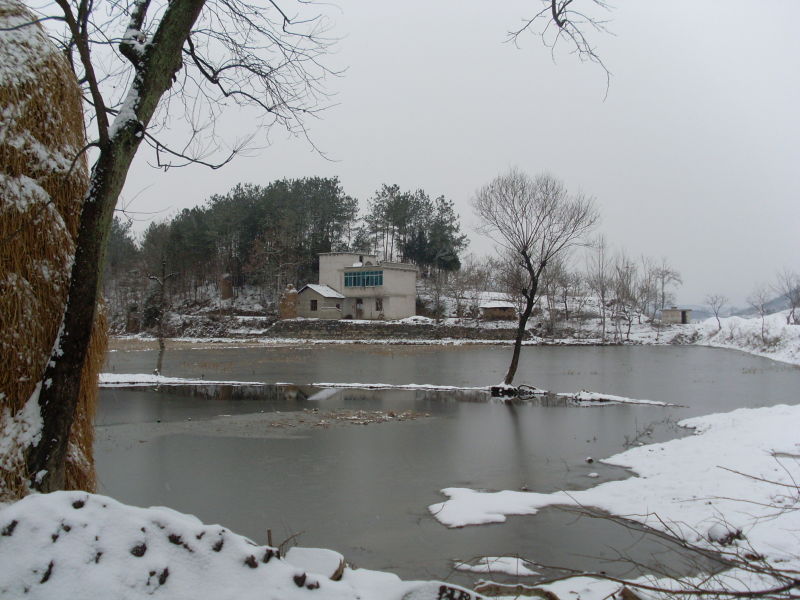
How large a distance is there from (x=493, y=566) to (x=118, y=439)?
979 cm

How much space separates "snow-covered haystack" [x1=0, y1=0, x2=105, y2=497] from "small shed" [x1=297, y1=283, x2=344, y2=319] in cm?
5953

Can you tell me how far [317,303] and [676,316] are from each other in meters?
43.2

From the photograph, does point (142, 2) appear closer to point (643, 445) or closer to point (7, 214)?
point (7, 214)

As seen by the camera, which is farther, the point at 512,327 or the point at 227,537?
the point at 512,327

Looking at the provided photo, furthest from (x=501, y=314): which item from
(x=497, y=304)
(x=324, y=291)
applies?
(x=324, y=291)

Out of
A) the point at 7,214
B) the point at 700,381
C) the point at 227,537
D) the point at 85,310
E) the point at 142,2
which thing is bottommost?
the point at 700,381

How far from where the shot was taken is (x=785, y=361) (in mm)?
39250

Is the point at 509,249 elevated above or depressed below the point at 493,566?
above

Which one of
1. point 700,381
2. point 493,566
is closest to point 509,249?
point 700,381

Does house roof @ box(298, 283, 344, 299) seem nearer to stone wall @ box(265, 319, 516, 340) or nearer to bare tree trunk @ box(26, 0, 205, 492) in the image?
stone wall @ box(265, 319, 516, 340)

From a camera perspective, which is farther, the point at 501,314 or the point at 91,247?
the point at 501,314

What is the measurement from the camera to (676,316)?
72.9 m

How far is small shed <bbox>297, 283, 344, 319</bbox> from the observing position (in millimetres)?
63750

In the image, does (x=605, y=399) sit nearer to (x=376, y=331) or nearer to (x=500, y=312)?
(x=376, y=331)
